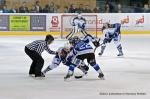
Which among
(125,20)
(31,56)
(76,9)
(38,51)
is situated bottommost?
(31,56)

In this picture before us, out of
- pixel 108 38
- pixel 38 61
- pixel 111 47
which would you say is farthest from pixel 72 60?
pixel 111 47

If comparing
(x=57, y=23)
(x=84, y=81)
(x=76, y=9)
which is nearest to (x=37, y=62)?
(x=84, y=81)

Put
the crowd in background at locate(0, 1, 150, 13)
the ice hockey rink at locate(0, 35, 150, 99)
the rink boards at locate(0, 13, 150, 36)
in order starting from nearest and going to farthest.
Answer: the ice hockey rink at locate(0, 35, 150, 99), the rink boards at locate(0, 13, 150, 36), the crowd in background at locate(0, 1, 150, 13)

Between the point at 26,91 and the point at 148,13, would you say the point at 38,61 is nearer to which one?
the point at 26,91

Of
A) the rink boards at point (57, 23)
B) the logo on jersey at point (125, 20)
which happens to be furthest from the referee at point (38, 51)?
the logo on jersey at point (125, 20)

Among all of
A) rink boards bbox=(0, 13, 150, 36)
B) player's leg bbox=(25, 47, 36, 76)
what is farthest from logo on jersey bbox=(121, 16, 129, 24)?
player's leg bbox=(25, 47, 36, 76)

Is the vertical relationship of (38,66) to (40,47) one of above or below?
below

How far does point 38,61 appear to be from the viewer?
12562mm

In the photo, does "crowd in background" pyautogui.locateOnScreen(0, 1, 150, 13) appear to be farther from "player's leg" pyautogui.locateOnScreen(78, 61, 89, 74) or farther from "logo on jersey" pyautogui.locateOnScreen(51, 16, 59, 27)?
"player's leg" pyautogui.locateOnScreen(78, 61, 89, 74)

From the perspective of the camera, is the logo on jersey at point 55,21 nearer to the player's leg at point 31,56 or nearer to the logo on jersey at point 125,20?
the logo on jersey at point 125,20

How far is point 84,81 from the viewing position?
12141 millimetres

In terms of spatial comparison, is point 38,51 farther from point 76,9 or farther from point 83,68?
point 76,9

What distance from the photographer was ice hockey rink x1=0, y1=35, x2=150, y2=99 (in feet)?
33.9

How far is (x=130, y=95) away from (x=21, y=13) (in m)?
17.5
